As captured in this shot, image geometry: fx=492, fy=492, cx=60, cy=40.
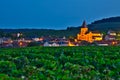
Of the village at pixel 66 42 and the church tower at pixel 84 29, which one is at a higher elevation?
the church tower at pixel 84 29

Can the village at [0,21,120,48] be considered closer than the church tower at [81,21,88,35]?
Yes

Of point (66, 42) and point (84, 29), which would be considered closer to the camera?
point (66, 42)

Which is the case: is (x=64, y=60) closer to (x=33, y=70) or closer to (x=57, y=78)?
(x=33, y=70)

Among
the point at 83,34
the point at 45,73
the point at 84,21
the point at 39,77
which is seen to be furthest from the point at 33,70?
the point at 84,21

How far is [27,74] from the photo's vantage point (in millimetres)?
14516

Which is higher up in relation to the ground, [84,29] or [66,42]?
[84,29]

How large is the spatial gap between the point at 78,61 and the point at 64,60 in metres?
1.12

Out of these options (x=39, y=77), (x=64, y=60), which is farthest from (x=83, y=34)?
(x=39, y=77)

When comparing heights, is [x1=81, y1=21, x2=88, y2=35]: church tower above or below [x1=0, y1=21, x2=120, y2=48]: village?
above

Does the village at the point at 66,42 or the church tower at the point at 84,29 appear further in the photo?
the church tower at the point at 84,29

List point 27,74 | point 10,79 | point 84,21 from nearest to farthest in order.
Result: point 10,79
point 27,74
point 84,21

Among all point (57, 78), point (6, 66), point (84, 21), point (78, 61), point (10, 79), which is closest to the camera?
point (10, 79)

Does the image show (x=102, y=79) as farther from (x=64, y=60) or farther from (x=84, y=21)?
(x=84, y=21)

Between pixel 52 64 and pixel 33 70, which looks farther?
pixel 52 64
